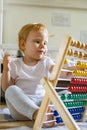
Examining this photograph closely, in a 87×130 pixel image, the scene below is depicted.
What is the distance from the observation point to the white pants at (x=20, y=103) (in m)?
0.90

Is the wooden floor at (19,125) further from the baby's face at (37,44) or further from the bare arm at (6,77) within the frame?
the baby's face at (37,44)

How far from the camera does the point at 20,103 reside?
Result: 3.05 ft

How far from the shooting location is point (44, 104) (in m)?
0.81

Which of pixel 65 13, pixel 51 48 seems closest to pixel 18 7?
pixel 65 13

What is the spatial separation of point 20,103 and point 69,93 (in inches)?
7.0

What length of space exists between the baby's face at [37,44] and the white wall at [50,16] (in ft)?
3.83

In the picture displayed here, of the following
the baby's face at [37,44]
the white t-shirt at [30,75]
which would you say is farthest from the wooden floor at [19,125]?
the baby's face at [37,44]

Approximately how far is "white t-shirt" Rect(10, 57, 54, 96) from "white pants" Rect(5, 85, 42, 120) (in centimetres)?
5

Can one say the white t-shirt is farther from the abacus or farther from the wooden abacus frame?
the wooden abacus frame

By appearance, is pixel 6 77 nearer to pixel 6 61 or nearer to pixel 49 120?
pixel 6 61

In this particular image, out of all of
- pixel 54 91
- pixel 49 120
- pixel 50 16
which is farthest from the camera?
pixel 50 16

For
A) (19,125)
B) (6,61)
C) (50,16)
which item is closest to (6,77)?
(6,61)

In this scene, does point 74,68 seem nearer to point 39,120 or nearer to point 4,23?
point 39,120

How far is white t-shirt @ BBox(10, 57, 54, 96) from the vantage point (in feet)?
3.43
